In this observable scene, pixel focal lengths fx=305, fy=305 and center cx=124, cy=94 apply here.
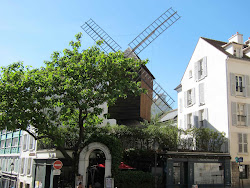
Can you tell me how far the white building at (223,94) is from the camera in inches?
952

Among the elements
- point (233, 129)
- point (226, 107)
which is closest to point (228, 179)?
point (233, 129)

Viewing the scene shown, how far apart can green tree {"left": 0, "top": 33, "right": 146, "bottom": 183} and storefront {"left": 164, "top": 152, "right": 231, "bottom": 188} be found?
21.5 feet

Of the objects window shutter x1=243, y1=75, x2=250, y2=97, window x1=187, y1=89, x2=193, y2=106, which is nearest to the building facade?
window x1=187, y1=89, x2=193, y2=106

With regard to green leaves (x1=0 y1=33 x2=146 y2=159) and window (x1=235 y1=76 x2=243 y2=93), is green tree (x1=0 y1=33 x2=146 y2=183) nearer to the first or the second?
green leaves (x1=0 y1=33 x2=146 y2=159)

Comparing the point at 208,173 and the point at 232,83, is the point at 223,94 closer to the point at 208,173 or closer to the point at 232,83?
Answer: the point at 232,83

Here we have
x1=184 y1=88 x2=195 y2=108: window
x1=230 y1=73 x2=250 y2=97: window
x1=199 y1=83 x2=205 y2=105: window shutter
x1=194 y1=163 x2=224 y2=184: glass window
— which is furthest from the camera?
x1=184 y1=88 x2=195 y2=108: window

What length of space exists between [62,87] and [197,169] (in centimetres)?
1192

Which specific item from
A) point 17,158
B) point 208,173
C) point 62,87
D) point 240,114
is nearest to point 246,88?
point 240,114

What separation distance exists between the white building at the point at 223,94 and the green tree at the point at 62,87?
367 inches

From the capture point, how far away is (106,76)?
19141 mm

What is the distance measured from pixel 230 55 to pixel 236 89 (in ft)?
9.42

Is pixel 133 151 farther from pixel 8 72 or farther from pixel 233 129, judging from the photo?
pixel 8 72

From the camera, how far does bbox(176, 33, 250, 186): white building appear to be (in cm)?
2419

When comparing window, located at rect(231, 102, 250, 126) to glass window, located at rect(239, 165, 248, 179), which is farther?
window, located at rect(231, 102, 250, 126)
